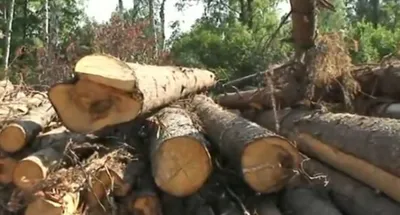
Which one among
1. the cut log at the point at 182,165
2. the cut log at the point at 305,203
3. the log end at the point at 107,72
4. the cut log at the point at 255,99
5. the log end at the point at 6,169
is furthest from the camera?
the cut log at the point at 255,99

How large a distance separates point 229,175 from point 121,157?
73 cm

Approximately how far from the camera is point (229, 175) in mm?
4152

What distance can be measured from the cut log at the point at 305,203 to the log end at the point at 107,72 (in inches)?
47.4

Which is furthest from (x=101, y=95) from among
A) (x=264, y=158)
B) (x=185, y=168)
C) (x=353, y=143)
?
(x=353, y=143)

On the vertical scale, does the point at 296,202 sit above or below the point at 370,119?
below

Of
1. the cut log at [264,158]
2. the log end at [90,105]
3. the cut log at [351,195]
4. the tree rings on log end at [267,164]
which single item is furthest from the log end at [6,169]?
the cut log at [351,195]

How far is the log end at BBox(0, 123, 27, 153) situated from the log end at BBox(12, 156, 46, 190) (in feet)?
1.18

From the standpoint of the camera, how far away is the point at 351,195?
3625 mm

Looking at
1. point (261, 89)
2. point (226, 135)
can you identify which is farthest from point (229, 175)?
point (261, 89)

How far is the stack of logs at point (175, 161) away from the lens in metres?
3.63

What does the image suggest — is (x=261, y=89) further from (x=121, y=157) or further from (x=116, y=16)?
(x=116, y=16)

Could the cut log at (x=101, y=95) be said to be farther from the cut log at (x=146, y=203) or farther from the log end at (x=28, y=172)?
the cut log at (x=146, y=203)

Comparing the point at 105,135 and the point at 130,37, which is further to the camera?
the point at 130,37

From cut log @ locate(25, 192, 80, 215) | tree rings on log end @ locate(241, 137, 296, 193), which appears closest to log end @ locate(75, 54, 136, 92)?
cut log @ locate(25, 192, 80, 215)
